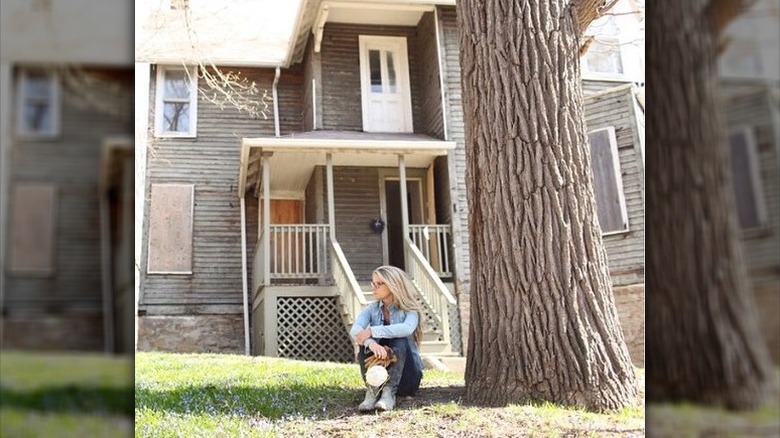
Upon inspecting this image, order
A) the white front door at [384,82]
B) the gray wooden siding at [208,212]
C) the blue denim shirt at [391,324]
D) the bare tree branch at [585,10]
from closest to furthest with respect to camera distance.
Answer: the blue denim shirt at [391,324] < the bare tree branch at [585,10] < the gray wooden siding at [208,212] < the white front door at [384,82]

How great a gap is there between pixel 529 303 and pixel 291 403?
836 millimetres

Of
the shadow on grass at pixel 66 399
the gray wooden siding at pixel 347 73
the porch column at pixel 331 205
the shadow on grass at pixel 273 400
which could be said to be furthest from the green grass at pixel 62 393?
the gray wooden siding at pixel 347 73

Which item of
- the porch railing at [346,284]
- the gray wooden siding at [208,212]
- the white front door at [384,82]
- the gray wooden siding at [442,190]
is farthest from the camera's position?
the white front door at [384,82]

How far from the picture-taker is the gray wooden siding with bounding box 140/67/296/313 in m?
2.95

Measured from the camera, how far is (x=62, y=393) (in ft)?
1.43

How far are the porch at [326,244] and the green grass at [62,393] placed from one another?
2.58m

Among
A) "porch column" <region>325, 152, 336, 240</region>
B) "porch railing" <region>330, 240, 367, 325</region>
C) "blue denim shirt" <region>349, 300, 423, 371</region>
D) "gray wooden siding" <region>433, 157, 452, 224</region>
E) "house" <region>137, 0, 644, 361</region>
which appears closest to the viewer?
"blue denim shirt" <region>349, 300, 423, 371</region>

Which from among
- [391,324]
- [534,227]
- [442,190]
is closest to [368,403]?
[391,324]

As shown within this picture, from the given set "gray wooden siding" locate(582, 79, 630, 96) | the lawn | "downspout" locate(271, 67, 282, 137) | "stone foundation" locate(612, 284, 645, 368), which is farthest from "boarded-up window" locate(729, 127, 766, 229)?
"gray wooden siding" locate(582, 79, 630, 96)

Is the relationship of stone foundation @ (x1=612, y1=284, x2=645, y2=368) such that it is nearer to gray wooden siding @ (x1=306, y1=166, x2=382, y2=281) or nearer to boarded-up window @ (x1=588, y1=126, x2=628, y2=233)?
boarded-up window @ (x1=588, y1=126, x2=628, y2=233)

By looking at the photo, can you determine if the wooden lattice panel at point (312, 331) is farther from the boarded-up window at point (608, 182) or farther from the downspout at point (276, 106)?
the boarded-up window at point (608, 182)

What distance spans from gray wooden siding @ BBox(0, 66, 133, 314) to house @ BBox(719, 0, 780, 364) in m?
0.42

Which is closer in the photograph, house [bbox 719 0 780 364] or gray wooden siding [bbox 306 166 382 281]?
house [bbox 719 0 780 364]

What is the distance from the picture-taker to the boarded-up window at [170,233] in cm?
281
